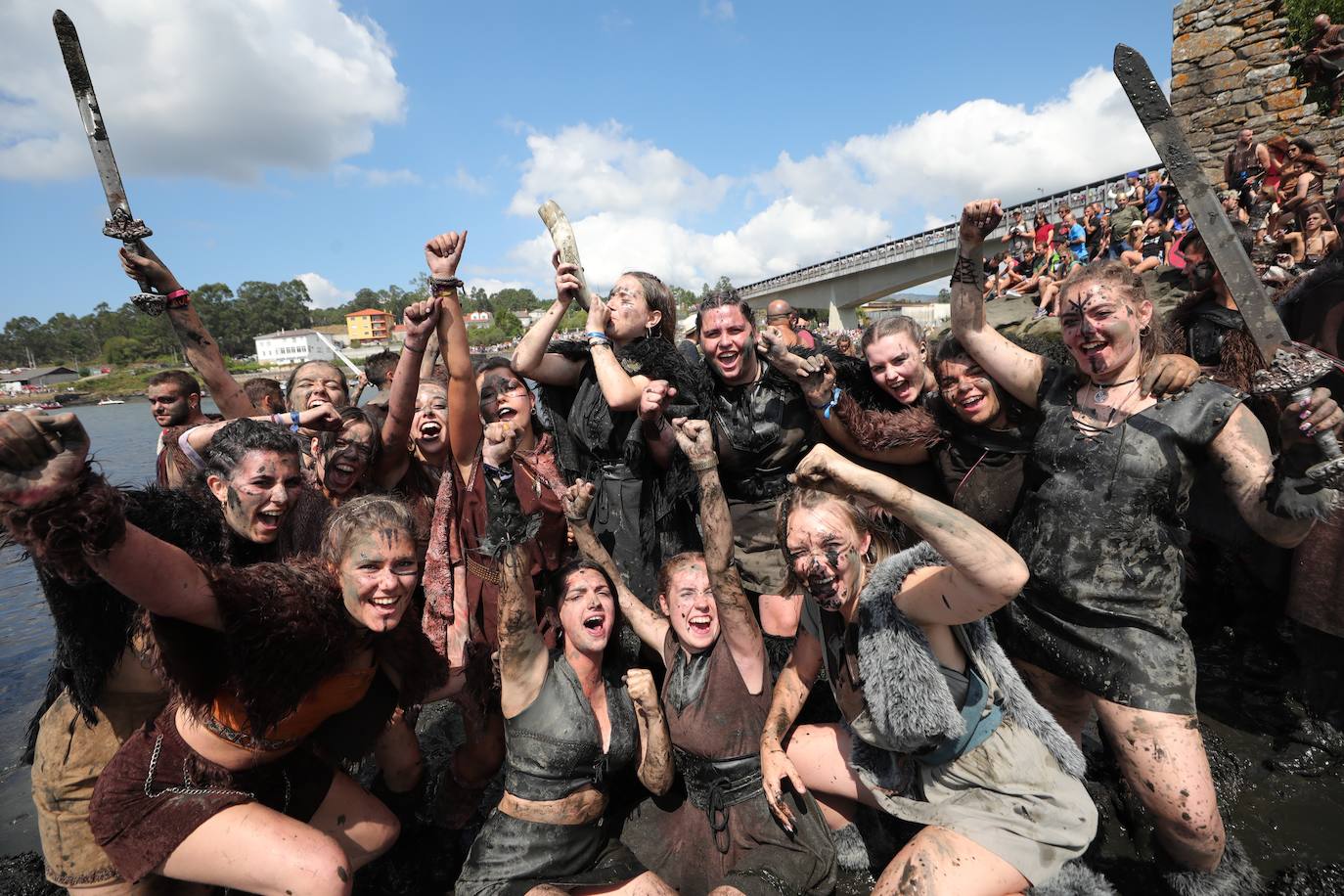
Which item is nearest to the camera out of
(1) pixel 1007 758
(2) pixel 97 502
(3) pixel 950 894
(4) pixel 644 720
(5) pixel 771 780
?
(2) pixel 97 502


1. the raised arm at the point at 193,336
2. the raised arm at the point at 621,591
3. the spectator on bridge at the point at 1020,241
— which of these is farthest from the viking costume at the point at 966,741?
the spectator on bridge at the point at 1020,241

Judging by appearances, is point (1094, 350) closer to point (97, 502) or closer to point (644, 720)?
point (644, 720)

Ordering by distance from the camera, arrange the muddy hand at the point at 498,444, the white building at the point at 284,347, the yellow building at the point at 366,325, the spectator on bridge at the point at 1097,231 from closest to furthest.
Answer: the muddy hand at the point at 498,444, the spectator on bridge at the point at 1097,231, the white building at the point at 284,347, the yellow building at the point at 366,325

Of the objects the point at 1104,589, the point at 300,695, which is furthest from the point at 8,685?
the point at 1104,589

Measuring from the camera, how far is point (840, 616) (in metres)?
2.61

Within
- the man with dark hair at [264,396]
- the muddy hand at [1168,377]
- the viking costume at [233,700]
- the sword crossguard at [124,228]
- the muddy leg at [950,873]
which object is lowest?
the muddy leg at [950,873]

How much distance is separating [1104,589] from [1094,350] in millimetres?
919

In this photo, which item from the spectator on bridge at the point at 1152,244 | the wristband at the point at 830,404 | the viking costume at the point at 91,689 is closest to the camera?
the viking costume at the point at 91,689

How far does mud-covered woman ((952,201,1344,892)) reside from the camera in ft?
7.84

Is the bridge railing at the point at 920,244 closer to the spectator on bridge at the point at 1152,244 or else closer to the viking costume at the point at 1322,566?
the spectator on bridge at the point at 1152,244

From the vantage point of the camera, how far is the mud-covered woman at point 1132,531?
2389mm

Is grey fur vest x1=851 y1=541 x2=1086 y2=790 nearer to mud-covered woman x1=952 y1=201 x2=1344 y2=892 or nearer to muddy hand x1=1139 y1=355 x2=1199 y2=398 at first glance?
mud-covered woman x1=952 y1=201 x2=1344 y2=892

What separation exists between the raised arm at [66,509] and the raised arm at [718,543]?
5.67 ft

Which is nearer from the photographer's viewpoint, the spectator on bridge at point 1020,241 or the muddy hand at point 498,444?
the muddy hand at point 498,444
